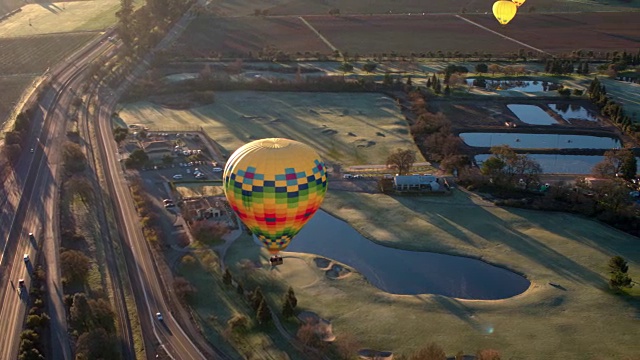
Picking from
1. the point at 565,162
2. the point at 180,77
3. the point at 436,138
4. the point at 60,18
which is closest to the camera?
the point at 565,162

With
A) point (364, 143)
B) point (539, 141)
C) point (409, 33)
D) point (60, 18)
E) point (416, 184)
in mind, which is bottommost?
point (416, 184)

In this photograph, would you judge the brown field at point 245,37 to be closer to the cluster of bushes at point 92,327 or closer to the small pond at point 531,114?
the small pond at point 531,114

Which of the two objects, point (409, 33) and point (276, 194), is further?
point (409, 33)

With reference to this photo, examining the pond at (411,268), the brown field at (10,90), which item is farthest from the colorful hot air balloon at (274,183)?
the brown field at (10,90)

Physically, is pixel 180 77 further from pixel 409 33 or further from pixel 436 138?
pixel 409 33

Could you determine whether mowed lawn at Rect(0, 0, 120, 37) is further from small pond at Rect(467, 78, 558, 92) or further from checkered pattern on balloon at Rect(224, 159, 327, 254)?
checkered pattern on balloon at Rect(224, 159, 327, 254)

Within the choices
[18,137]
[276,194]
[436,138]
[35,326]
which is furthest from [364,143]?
[35,326]

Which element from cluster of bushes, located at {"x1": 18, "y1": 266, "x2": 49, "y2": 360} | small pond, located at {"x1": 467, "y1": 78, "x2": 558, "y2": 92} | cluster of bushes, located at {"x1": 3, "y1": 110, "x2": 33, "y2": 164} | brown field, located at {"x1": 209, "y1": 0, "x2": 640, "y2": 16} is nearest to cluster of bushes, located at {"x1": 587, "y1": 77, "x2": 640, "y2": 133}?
small pond, located at {"x1": 467, "y1": 78, "x2": 558, "y2": 92}
